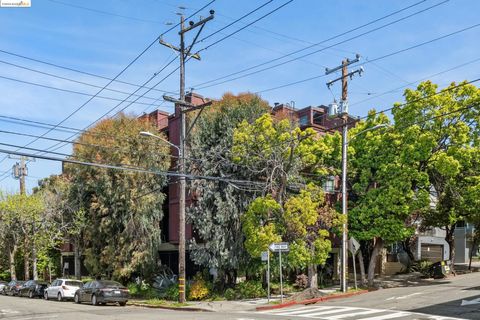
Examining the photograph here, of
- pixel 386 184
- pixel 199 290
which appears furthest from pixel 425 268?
pixel 199 290

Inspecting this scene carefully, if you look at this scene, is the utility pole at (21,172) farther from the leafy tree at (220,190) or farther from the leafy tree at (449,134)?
the leafy tree at (449,134)

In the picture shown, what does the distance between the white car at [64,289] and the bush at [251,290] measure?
34.9ft

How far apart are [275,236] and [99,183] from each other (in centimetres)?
1443

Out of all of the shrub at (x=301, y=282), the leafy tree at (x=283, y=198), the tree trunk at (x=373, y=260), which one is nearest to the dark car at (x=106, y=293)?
the leafy tree at (x=283, y=198)

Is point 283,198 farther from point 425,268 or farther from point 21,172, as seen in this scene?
point 21,172

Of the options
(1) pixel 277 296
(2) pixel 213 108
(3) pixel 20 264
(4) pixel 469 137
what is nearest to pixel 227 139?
(2) pixel 213 108

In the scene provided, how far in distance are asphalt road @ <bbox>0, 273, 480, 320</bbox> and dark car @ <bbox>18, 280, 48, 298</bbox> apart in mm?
14453

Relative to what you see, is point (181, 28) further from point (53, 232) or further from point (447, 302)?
point (53, 232)

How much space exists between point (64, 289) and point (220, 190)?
39.1ft

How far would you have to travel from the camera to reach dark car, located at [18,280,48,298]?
36562mm

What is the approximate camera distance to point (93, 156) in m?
35.1

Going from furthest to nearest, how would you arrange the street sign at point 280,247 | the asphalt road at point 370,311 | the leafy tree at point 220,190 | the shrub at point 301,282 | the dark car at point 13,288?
the dark car at point 13,288, the shrub at point 301,282, the leafy tree at point 220,190, the street sign at point 280,247, the asphalt road at point 370,311

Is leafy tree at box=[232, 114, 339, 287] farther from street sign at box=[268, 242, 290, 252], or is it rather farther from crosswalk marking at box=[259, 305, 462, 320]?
crosswalk marking at box=[259, 305, 462, 320]

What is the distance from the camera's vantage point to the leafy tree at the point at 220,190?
2761 cm
